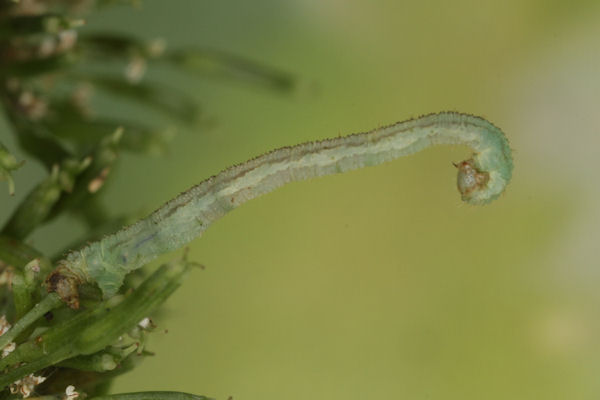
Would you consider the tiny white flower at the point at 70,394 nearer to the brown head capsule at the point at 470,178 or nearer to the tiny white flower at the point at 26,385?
the tiny white flower at the point at 26,385

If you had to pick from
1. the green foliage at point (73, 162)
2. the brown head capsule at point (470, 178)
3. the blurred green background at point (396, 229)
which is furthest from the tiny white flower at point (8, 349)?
the brown head capsule at point (470, 178)

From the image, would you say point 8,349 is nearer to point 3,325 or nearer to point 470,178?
point 3,325

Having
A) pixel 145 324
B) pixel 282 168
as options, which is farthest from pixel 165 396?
pixel 282 168

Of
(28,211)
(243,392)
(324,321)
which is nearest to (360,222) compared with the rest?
(324,321)

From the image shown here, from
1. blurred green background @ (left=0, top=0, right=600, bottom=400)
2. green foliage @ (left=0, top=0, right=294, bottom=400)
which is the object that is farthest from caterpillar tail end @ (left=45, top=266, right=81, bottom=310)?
blurred green background @ (left=0, top=0, right=600, bottom=400)

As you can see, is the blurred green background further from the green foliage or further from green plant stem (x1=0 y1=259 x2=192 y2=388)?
green plant stem (x1=0 y1=259 x2=192 y2=388)

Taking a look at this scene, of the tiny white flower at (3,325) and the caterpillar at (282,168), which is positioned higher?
the caterpillar at (282,168)

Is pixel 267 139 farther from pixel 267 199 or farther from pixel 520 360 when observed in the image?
pixel 520 360

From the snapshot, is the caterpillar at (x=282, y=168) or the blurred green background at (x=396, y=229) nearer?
the caterpillar at (x=282, y=168)
